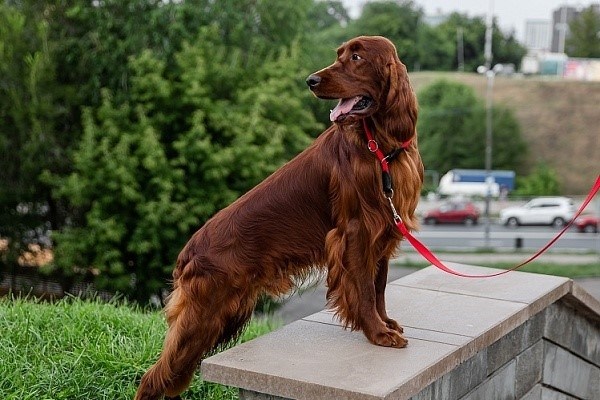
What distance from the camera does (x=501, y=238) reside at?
1451 inches

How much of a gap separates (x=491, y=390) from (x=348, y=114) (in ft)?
5.77

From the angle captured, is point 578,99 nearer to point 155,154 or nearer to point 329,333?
point 155,154

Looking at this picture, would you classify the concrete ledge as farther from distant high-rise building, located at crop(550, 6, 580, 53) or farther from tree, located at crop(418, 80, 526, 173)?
distant high-rise building, located at crop(550, 6, 580, 53)

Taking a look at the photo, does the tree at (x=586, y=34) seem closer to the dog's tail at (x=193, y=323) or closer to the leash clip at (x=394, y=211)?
the leash clip at (x=394, y=211)

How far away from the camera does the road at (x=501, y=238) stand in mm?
34344

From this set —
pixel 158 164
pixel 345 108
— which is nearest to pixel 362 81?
pixel 345 108

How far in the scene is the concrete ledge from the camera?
3.17 metres

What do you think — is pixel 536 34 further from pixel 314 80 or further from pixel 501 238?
pixel 314 80

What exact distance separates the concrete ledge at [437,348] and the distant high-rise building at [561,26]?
91.6m

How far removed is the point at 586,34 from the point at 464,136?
114ft

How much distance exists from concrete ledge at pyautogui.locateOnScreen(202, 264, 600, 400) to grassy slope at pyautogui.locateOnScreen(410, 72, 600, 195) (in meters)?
50.0

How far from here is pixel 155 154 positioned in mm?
13633

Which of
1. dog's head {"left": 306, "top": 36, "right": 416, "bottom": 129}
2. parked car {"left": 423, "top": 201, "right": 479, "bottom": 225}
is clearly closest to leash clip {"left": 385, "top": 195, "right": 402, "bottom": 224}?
dog's head {"left": 306, "top": 36, "right": 416, "bottom": 129}

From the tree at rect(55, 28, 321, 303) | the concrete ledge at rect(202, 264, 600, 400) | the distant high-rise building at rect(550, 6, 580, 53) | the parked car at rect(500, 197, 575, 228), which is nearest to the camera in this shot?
the concrete ledge at rect(202, 264, 600, 400)
